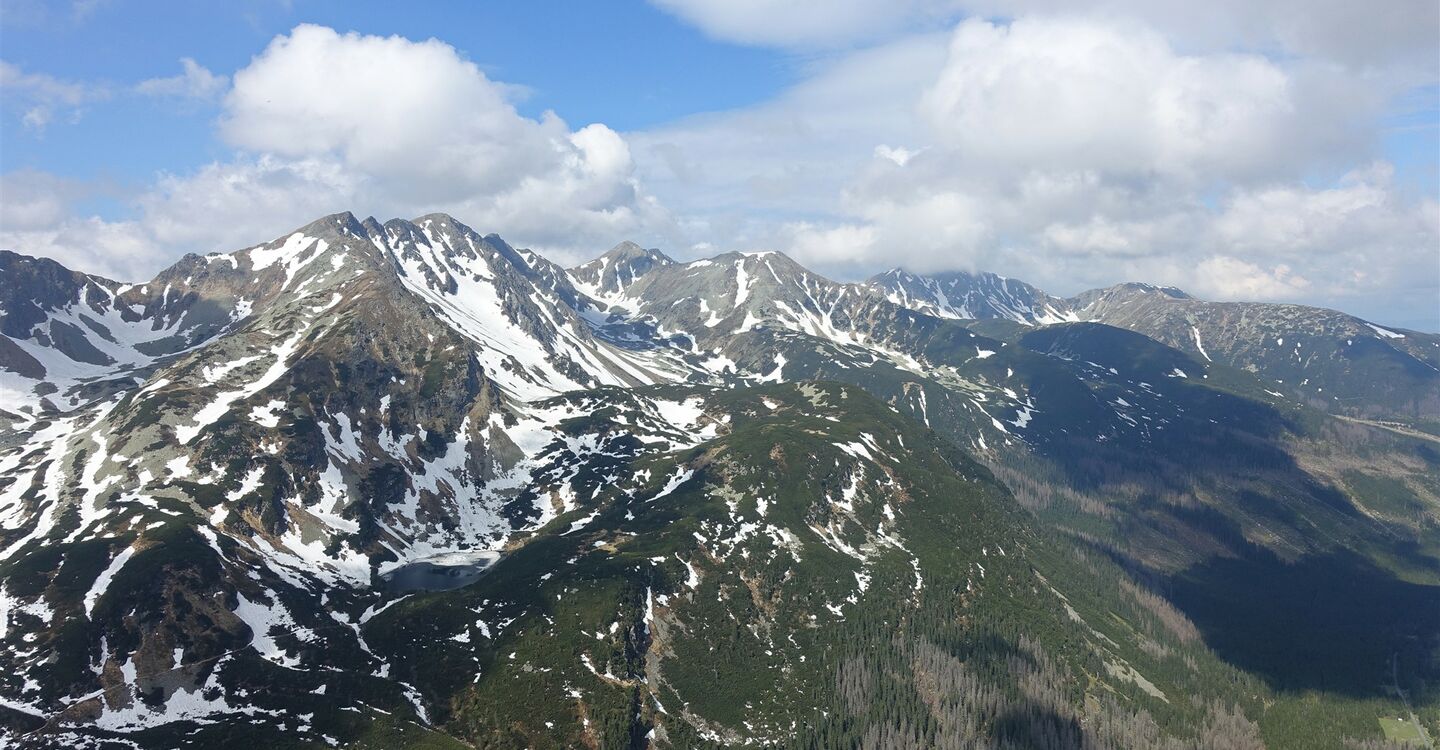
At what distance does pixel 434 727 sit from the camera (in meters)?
185

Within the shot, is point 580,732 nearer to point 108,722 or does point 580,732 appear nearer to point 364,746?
point 364,746

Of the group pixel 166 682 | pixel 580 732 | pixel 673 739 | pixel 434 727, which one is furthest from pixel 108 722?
pixel 673 739

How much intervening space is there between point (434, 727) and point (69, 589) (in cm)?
10228

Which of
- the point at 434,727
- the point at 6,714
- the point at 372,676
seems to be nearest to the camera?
the point at 6,714

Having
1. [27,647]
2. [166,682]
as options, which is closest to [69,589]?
[27,647]

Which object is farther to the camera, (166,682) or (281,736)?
(166,682)

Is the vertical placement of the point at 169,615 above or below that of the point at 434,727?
above

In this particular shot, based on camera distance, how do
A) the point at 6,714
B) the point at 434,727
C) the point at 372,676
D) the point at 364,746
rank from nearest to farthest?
the point at 6,714 < the point at 364,746 < the point at 434,727 < the point at 372,676

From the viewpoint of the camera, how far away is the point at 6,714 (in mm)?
155750

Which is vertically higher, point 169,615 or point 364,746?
point 169,615

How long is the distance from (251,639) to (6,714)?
160 ft

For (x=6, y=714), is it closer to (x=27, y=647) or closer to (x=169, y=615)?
(x=27, y=647)

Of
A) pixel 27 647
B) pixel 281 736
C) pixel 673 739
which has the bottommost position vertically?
pixel 673 739

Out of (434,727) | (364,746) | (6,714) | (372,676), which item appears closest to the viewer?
(6,714)
